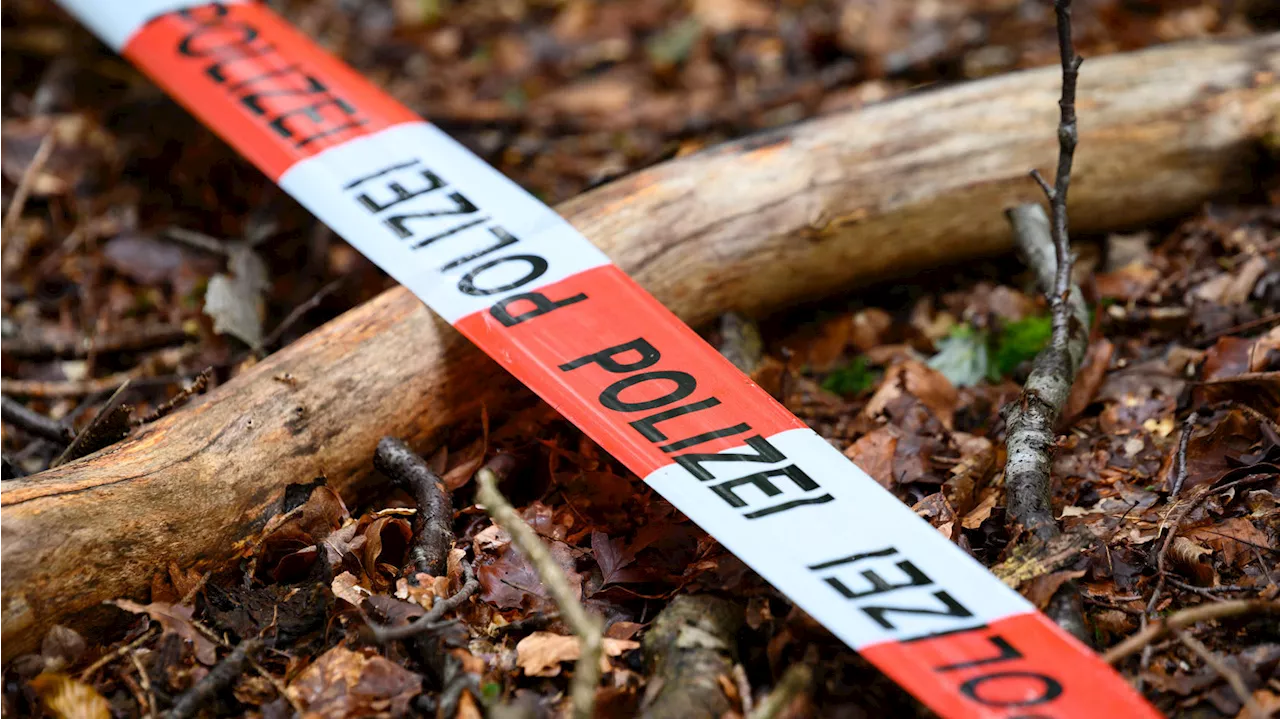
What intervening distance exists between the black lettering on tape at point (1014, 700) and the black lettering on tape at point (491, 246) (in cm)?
166

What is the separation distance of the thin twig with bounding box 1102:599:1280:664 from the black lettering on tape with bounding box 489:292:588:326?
1.48 m

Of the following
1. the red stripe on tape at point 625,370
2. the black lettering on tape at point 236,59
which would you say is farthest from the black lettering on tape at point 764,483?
the black lettering on tape at point 236,59

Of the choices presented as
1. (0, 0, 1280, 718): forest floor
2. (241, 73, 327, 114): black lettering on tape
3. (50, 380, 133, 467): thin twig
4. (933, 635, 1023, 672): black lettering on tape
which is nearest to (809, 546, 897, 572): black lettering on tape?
(0, 0, 1280, 718): forest floor

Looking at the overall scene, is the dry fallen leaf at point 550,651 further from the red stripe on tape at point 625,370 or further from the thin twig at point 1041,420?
the thin twig at point 1041,420

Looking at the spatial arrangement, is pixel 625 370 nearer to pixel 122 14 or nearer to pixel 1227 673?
pixel 1227 673

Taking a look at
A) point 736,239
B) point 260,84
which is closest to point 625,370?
point 736,239

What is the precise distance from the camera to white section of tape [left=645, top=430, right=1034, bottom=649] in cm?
191

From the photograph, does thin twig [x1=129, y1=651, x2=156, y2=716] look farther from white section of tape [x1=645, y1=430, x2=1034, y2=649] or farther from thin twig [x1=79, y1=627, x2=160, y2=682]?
white section of tape [x1=645, y1=430, x2=1034, y2=649]

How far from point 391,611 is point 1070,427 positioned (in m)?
1.84

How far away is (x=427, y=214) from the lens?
292cm

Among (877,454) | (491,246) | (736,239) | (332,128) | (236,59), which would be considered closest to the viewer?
(877,454)

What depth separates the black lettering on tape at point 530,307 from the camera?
8.48ft

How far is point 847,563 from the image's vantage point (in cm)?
202

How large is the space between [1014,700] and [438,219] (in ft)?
6.39
